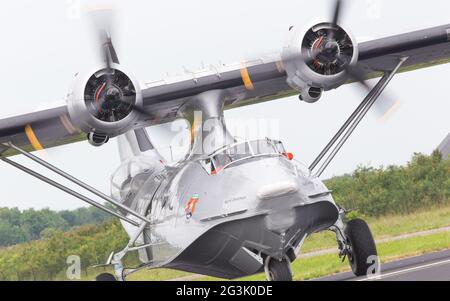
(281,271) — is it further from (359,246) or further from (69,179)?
(69,179)

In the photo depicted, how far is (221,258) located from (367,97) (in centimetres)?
470

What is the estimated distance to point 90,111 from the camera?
16.1 metres

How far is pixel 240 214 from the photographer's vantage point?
14070mm

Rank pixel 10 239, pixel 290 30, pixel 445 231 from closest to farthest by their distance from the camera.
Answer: pixel 290 30 → pixel 445 231 → pixel 10 239

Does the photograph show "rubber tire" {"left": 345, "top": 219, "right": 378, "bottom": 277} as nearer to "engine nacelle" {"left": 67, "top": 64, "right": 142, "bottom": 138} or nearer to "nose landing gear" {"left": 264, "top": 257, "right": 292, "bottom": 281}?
"nose landing gear" {"left": 264, "top": 257, "right": 292, "bottom": 281}

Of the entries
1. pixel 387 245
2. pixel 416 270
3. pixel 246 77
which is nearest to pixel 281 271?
pixel 416 270

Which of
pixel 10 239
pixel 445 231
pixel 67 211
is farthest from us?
pixel 67 211

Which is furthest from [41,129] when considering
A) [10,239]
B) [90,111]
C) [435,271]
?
[10,239]

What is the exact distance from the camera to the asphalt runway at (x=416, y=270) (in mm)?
15095

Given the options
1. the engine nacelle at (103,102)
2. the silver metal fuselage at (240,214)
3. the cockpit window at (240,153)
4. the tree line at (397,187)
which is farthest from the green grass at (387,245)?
the engine nacelle at (103,102)

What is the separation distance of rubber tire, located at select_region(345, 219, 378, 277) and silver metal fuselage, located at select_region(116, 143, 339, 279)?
40.7 inches

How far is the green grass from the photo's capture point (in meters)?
20.5

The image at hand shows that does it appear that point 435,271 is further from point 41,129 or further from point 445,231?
point 445,231

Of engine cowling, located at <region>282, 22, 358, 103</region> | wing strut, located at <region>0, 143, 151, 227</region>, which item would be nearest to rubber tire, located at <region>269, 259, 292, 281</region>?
wing strut, located at <region>0, 143, 151, 227</region>
